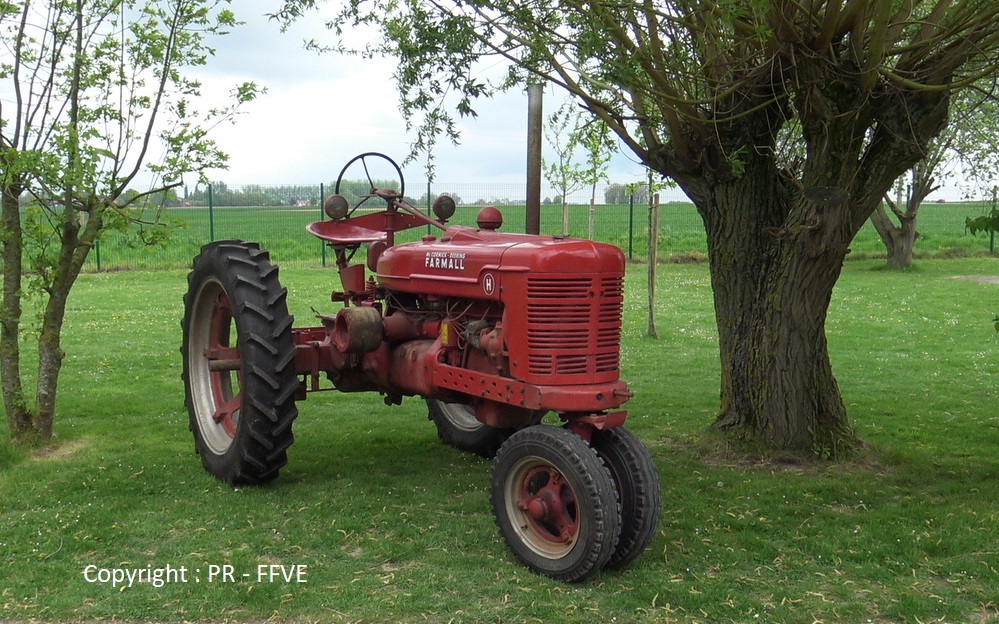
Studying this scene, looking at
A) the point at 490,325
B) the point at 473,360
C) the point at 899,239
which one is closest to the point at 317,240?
the point at 899,239

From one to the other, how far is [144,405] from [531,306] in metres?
4.70

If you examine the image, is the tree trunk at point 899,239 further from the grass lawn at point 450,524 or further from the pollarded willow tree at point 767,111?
the pollarded willow tree at point 767,111

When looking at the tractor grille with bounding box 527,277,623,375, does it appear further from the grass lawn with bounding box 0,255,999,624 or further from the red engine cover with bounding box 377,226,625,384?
the grass lawn with bounding box 0,255,999,624

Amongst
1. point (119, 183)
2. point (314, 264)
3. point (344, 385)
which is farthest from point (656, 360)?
point (314, 264)

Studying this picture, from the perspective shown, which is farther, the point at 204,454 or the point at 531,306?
the point at 204,454

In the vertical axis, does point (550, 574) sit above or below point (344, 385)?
below

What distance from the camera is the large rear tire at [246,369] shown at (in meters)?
5.61

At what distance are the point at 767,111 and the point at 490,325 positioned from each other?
2.57 metres

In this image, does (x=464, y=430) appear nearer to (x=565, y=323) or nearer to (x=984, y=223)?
(x=565, y=323)

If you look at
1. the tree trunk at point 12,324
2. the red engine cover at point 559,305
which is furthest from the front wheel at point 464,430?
the tree trunk at point 12,324

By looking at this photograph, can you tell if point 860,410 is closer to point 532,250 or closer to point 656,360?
point 656,360

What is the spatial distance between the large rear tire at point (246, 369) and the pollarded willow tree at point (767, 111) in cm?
163

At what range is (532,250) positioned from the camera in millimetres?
4852

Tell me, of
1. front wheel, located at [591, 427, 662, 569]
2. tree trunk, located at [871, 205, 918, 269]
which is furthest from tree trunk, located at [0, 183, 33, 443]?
tree trunk, located at [871, 205, 918, 269]
